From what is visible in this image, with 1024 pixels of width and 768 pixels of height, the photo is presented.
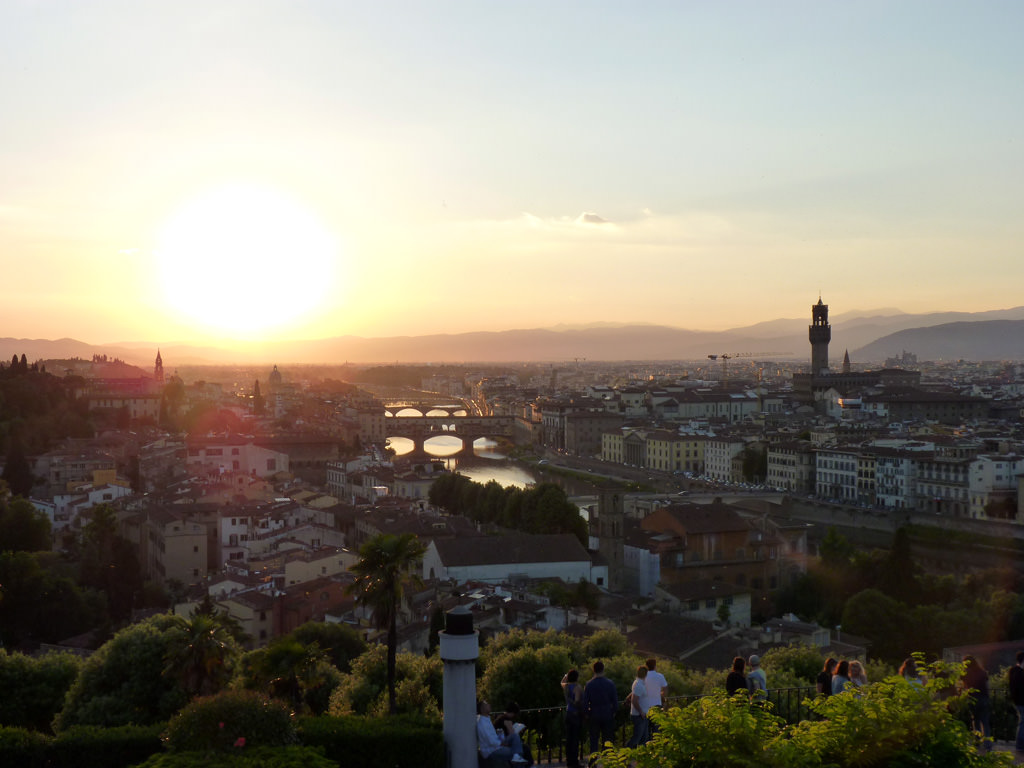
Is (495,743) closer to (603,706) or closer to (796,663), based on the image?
(603,706)

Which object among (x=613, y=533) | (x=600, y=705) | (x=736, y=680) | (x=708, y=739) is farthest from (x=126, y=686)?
(x=613, y=533)

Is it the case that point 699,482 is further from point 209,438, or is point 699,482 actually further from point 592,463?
point 209,438

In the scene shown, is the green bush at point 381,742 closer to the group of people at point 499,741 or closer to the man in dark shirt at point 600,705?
the group of people at point 499,741

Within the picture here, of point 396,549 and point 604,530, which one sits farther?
point 604,530

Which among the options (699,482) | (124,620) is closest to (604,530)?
(124,620)

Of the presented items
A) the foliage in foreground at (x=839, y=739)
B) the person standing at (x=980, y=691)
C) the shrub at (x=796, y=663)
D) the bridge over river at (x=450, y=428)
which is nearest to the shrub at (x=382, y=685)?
the shrub at (x=796, y=663)

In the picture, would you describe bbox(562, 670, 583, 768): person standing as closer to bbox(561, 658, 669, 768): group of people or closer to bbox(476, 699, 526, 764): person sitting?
bbox(561, 658, 669, 768): group of people

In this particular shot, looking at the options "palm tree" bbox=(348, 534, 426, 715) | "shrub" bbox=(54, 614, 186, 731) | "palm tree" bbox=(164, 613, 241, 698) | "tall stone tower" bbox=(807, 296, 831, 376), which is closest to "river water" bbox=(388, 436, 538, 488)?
"tall stone tower" bbox=(807, 296, 831, 376)
